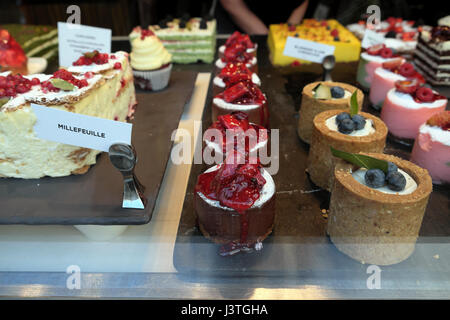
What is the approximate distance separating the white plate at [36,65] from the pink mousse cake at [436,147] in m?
3.89

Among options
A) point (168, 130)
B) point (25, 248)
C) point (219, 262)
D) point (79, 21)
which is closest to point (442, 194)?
point (219, 262)

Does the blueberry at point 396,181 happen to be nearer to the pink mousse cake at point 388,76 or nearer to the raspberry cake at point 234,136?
the raspberry cake at point 234,136

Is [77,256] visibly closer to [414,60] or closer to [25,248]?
[25,248]

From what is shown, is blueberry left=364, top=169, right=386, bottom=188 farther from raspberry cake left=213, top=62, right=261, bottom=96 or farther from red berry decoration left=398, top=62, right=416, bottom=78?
red berry decoration left=398, top=62, right=416, bottom=78

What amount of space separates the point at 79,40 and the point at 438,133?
9.51 ft

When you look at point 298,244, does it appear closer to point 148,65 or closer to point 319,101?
point 319,101

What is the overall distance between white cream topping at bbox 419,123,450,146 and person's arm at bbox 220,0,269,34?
323cm

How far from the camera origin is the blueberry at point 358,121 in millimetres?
2322

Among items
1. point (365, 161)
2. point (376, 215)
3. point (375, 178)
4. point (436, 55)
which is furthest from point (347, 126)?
point (436, 55)

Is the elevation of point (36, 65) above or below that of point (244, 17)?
below

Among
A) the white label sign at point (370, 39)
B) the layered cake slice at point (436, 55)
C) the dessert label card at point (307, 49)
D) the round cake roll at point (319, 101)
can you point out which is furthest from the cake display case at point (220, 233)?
the layered cake slice at point (436, 55)

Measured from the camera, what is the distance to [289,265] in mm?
1827

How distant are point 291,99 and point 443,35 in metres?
1.70

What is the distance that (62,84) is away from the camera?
2.32 m
